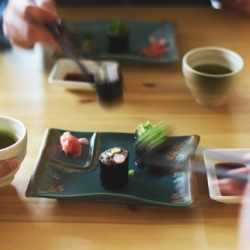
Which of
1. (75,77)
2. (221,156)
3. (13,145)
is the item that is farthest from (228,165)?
(75,77)

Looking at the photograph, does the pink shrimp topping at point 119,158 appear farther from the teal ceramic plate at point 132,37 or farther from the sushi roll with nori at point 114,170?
the teal ceramic plate at point 132,37

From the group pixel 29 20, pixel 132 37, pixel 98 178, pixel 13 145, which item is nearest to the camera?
pixel 13 145

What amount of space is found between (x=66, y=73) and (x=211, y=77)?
559 millimetres

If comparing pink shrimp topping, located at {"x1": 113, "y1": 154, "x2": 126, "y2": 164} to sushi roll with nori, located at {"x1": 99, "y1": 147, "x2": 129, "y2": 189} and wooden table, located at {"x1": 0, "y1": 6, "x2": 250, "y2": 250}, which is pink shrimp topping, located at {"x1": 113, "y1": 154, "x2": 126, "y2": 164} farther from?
wooden table, located at {"x1": 0, "y1": 6, "x2": 250, "y2": 250}

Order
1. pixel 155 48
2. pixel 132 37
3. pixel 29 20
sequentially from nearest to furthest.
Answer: pixel 29 20 < pixel 155 48 < pixel 132 37

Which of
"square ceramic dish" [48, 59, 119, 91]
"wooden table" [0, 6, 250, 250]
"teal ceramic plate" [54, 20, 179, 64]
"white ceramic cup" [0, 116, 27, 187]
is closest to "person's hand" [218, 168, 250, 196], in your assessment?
"wooden table" [0, 6, 250, 250]

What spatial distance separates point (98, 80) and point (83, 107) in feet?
0.76

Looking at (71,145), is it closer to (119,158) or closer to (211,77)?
(119,158)

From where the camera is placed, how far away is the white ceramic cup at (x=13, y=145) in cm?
92

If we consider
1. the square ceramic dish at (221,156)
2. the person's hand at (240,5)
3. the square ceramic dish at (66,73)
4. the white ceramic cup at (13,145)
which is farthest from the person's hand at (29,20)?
the person's hand at (240,5)

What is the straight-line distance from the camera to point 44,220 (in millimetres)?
927

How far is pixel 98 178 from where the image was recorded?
1033 mm

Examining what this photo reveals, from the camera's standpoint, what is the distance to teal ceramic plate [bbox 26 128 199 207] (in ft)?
3.09

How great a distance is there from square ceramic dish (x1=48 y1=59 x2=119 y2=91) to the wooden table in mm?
27
